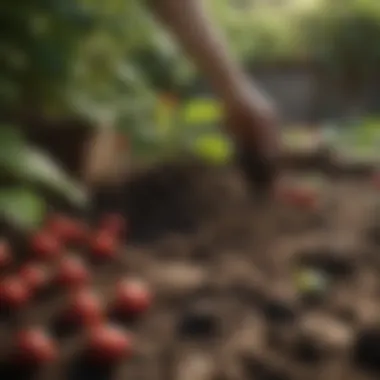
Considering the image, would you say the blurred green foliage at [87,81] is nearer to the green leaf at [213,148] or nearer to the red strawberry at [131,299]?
the green leaf at [213,148]

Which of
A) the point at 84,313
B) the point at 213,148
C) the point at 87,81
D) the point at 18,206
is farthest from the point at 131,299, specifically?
the point at 213,148

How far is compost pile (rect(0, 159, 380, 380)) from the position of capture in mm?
1029

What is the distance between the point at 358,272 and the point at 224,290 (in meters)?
0.22

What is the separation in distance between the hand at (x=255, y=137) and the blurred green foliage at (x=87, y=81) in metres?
0.10

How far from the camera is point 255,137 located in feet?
5.20

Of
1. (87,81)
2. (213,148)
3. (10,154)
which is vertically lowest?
(10,154)

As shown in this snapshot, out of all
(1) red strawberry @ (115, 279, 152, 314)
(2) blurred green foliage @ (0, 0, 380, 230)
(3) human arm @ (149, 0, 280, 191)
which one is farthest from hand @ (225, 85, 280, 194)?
(1) red strawberry @ (115, 279, 152, 314)

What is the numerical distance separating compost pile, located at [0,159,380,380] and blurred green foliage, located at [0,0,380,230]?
0.32 ft

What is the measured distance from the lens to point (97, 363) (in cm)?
102

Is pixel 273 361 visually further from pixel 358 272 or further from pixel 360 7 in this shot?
pixel 360 7

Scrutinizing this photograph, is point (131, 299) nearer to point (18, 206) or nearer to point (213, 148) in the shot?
point (18, 206)

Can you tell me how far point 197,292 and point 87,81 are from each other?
44cm

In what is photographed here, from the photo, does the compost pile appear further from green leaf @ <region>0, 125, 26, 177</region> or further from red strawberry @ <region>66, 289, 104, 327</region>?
green leaf @ <region>0, 125, 26, 177</region>

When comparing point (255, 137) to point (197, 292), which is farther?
point (255, 137)
